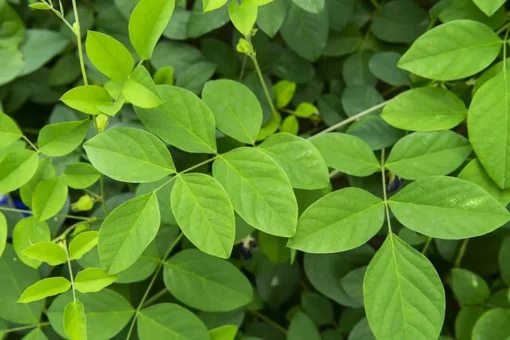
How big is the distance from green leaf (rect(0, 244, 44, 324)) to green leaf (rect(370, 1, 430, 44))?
2.23 feet

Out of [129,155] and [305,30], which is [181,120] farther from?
[305,30]

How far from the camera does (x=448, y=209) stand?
0.61 metres

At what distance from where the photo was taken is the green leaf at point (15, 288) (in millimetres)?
776

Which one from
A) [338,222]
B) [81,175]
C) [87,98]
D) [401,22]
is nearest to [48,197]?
[81,175]

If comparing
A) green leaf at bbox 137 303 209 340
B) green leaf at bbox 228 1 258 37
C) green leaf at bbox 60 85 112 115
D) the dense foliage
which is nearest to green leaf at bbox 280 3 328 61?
the dense foliage

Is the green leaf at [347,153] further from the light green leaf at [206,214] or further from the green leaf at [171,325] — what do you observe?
the green leaf at [171,325]

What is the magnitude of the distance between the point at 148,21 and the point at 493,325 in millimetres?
603

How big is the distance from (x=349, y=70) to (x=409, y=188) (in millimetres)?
353

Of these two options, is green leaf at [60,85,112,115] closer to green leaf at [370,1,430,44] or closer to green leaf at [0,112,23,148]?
green leaf at [0,112,23,148]

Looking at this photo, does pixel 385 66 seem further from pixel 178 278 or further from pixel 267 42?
pixel 178 278

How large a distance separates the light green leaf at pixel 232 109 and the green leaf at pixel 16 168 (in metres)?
0.24

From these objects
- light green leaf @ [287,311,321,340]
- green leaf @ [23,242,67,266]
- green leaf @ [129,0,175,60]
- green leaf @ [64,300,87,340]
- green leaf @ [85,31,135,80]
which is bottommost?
light green leaf @ [287,311,321,340]

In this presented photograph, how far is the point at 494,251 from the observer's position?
888 millimetres

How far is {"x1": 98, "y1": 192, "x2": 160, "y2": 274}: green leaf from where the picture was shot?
0.58m
